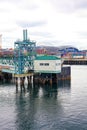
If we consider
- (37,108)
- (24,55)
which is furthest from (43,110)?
(24,55)

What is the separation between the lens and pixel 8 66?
95125mm

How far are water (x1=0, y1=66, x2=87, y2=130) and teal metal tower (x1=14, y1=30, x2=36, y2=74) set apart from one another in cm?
1125

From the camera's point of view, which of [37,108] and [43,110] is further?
[37,108]

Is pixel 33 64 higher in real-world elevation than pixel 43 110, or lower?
higher

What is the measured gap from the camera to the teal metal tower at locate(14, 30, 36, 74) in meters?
83.7

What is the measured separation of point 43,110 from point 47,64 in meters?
36.7

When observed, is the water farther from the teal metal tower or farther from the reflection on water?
the teal metal tower

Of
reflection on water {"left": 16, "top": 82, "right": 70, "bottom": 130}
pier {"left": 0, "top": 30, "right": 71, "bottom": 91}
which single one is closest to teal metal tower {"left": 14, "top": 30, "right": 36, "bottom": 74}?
pier {"left": 0, "top": 30, "right": 71, "bottom": 91}

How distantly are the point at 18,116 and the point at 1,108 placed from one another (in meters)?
6.83

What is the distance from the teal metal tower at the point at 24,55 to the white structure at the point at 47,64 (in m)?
1.98

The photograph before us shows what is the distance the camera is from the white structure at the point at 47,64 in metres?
87.1

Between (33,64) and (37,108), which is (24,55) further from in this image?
(37,108)

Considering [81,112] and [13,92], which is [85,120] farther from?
[13,92]

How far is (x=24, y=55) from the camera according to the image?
84750 mm
